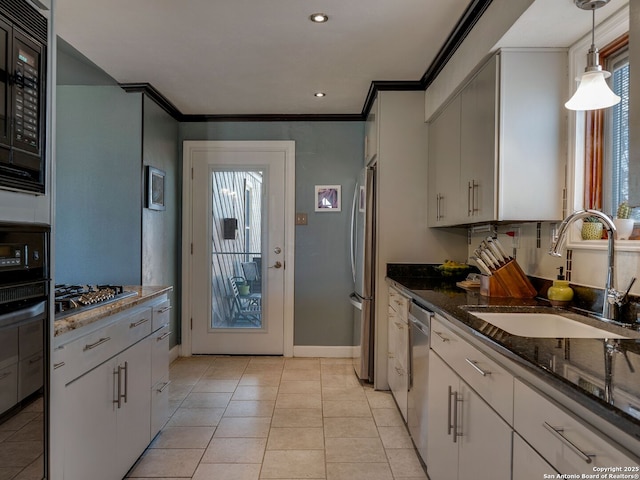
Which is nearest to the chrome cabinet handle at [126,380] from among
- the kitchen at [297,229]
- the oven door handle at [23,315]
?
the oven door handle at [23,315]

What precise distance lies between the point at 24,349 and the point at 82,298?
1.86ft

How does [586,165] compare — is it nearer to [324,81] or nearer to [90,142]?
[324,81]

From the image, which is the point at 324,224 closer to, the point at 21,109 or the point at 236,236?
the point at 236,236

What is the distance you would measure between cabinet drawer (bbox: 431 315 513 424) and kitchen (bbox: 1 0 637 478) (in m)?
0.71

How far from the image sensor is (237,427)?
267cm

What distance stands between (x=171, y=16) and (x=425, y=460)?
2.62 metres

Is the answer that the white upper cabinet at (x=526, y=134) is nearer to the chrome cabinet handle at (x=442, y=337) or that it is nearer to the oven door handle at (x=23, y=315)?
the chrome cabinet handle at (x=442, y=337)

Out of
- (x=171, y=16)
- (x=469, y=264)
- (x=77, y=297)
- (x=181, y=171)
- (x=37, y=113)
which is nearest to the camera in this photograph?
(x=37, y=113)

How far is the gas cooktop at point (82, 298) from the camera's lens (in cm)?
164

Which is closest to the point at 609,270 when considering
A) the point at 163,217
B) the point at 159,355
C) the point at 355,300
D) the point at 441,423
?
the point at 441,423

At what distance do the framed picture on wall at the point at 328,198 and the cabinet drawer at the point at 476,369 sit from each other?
7.76 feet

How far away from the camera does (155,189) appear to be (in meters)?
3.63

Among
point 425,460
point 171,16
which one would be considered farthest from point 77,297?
point 425,460

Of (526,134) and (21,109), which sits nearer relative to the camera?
(21,109)
